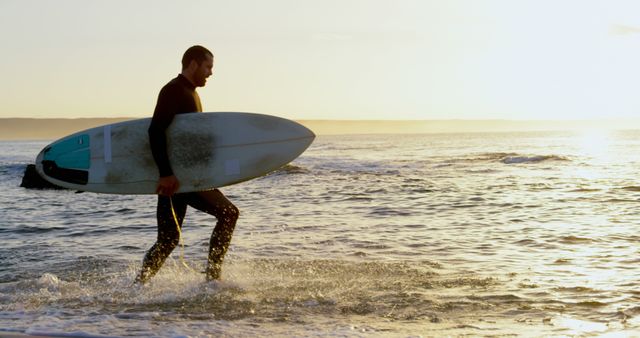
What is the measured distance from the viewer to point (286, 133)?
6359 millimetres

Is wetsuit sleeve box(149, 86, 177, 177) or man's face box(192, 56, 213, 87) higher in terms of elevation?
man's face box(192, 56, 213, 87)

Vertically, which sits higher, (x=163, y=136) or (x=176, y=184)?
(x=163, y=136)

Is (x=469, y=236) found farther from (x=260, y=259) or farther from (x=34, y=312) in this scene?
(x=34, y=312)

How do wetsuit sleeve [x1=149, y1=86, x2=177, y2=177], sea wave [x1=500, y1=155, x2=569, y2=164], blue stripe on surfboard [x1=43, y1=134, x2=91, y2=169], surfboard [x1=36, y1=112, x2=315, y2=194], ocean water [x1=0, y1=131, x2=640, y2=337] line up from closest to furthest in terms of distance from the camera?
ocean water [x1=0, y1=131, x2=640, y2=337] → wetsuit sleeve [x1=149, y1=86, x2=177, y2=177] → surfboard [x1=36, y1=112, x2=315, y2=194] → blue stripe on surfboard [x1=43, y1=134, x2=91, y2=169] → sea wave [x1=500, y1=155, x2=569, y2=164]

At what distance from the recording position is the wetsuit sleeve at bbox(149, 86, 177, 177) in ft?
18.0

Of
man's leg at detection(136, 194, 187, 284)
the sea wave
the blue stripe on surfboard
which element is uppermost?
the blue stripe on surfboard

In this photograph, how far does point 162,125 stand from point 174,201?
0.61 m

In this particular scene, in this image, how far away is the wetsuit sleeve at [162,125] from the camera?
548 cm

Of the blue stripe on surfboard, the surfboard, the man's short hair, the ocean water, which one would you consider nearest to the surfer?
the man's short hair

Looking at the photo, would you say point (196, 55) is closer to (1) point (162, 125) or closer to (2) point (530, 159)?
(1) point (162, 125)

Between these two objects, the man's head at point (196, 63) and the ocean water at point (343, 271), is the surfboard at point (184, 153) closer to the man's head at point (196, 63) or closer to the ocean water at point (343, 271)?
the man's head at point (196, 63)

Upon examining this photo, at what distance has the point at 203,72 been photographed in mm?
5562

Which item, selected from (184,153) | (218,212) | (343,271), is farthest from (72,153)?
(343,271)

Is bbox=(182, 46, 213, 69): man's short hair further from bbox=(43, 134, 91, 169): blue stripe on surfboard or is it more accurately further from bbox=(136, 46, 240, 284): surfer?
bbox=(43, 134, 91, 169): blue stripe on surfboard
